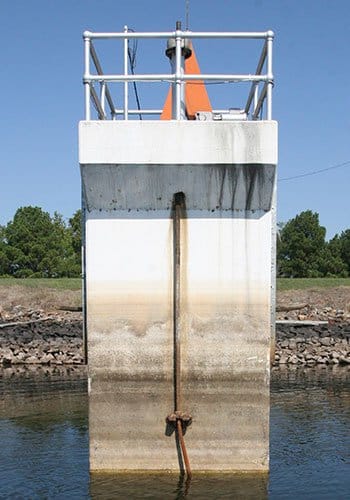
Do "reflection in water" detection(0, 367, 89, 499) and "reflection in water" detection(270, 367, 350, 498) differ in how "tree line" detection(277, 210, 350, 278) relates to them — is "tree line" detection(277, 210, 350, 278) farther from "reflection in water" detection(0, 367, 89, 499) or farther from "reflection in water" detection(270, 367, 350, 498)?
"reflection in water" detection(0, 367, 89, 499)

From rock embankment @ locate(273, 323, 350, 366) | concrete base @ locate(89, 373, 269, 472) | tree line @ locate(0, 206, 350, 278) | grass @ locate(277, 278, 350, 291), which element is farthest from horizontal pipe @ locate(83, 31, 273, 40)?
tree line @ locate(0, 206, 350, 278)

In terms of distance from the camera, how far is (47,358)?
84.4 feet

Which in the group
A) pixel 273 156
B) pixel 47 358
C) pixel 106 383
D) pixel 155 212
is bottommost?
pixel 47 358

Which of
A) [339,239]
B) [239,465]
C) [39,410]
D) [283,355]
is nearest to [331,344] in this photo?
[283,355]

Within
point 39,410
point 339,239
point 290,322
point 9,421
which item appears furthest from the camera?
point 339,239

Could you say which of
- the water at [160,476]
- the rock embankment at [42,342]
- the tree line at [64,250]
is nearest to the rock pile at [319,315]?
the rock embankment at [42,342]

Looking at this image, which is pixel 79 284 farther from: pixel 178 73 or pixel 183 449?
pixel 178 73

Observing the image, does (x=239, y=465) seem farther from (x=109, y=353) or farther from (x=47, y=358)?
(x=47, y=358)

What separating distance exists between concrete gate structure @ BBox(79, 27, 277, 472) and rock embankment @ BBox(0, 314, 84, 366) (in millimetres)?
16690

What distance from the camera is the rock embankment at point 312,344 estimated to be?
2523 cm

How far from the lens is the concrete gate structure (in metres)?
8.58

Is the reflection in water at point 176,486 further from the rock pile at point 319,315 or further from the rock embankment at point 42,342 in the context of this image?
the rock pile at point 319,315

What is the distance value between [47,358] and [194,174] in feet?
61.8

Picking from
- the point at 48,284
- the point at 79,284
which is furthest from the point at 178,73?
the point at 48,284
